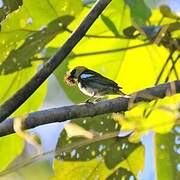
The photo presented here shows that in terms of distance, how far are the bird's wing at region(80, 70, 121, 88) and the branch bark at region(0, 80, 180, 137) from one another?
A: 318mm

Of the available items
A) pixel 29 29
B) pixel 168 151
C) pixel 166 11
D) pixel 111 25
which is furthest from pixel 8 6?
pixel 168 151

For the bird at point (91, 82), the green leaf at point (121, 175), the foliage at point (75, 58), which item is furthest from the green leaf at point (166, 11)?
→ the green leaf at point (121, 175)

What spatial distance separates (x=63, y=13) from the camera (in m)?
1.20

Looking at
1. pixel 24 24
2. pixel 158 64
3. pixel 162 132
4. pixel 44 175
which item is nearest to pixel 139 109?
pixel 162 132

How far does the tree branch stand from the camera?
2.85ft

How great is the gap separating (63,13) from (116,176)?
33cm

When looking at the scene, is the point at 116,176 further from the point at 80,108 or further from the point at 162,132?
the point at 80,108

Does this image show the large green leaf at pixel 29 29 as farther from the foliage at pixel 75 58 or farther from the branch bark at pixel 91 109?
the branch bark at pixel 91 109

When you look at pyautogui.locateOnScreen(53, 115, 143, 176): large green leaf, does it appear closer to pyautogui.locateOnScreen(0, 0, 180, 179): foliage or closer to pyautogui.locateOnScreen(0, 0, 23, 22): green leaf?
pyautogui.locateOnScreen(0, 0, 180, 179): foliage

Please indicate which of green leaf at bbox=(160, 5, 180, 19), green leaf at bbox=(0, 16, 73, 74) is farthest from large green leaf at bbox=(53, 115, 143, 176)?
green leaf at bbox=(160, 5, 180, 19)

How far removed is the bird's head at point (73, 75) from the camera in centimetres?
124

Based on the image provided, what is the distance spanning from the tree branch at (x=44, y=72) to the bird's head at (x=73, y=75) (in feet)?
1.04

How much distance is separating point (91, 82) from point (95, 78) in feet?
0.04

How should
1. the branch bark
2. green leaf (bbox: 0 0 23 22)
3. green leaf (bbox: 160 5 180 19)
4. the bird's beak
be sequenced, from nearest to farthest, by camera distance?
the branch bark → green leaf (bbox: 160 5 180 19) → green leaf (bbox: 0 0 23 22) → the bird's beak
